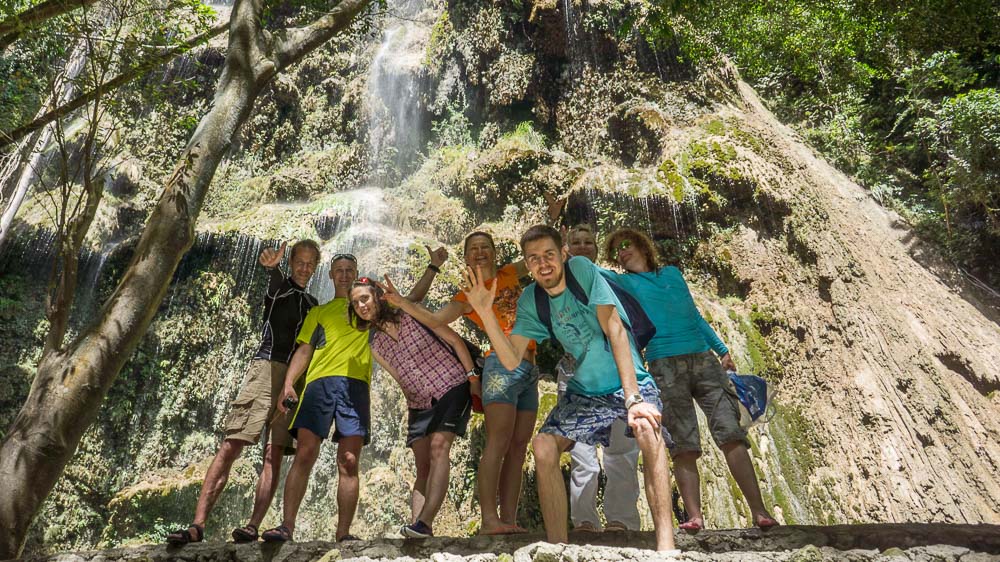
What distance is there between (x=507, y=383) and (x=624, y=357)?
3.59ft

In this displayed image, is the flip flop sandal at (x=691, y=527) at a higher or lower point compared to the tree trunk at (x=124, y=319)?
lower

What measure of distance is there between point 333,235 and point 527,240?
9.98 meters

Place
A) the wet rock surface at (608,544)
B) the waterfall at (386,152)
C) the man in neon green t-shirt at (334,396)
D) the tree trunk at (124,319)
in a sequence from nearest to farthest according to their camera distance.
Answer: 1. the wet rock surface at (608,544)
2. the tree trunk at (124,319)
3. the man in neon green t-shirt at (334,396)
4. the waterfall at (386,152)

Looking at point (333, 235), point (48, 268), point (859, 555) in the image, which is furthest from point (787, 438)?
point (48, 268)

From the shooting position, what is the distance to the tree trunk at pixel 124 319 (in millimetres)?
3498

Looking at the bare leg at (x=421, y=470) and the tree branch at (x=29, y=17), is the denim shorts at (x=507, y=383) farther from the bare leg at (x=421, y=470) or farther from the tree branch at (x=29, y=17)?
the tree branch at (x=29, y=17)

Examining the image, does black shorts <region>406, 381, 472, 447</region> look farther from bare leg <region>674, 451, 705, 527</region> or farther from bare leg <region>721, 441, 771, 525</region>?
bare leg <region>721, 441, 771, 525</region>

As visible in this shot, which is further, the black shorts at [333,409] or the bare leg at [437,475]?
the black shorts at [333,409]

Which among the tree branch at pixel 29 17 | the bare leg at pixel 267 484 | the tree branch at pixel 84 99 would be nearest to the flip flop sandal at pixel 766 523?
the bare leg at pixel 267 484

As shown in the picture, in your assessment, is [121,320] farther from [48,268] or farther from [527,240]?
[48,268]

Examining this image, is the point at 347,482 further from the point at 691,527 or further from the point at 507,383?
Answer: the point at 691,527

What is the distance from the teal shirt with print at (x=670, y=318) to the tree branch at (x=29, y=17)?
457cm

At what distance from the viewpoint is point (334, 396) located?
3.92 metres

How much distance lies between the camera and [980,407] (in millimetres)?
8188
